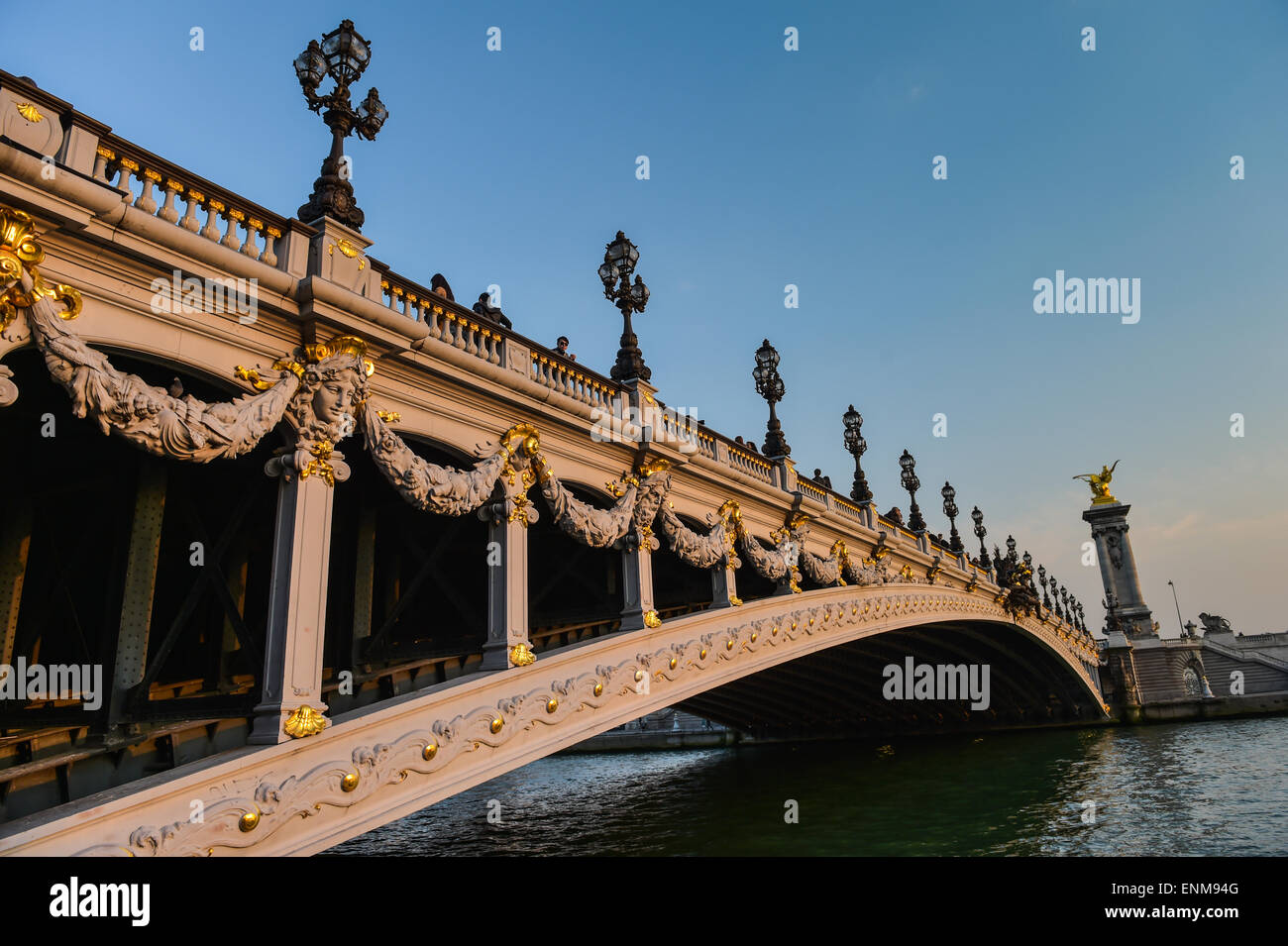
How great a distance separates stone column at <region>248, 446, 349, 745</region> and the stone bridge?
0.03 meters

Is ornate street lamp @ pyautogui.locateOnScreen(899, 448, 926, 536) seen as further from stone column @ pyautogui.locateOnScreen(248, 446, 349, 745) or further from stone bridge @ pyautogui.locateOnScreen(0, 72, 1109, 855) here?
stone column @ pyautogui.locateOnScreen(248, 446, 349, 745)

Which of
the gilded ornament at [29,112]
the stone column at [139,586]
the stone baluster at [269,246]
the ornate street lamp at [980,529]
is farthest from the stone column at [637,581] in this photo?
the ornate street lamp at [980,529]

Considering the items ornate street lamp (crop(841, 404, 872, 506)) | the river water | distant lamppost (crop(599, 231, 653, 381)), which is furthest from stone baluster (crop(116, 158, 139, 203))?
ornate street lamp (crop(841, 404, 872, 506))

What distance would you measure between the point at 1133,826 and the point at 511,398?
596 inches

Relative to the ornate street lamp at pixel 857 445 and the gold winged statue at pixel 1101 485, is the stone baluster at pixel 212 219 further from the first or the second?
the gold winged statue at pixel 1101 485

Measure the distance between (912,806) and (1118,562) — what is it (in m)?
62.6

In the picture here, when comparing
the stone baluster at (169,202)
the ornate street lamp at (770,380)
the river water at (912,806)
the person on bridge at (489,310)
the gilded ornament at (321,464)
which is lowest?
the river water at (912,806)

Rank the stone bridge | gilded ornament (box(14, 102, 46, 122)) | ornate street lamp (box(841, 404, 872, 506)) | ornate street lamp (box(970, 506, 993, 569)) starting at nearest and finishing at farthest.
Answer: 1. gilded ornament (box(14, 102, 46, 122))
2. the stone bridge
3. ornate street lamp (box(841, 404, 872, 506))
4. ornate street lamp (box(970, 506, 993, 569))

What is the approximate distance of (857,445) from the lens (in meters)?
26.0

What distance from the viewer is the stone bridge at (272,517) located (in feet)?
22.1

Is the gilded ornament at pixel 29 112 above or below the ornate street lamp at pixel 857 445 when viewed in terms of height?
below

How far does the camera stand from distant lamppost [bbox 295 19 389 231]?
9.18m

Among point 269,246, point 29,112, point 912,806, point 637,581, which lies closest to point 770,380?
point 637,581

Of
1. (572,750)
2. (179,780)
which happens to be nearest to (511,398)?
(179,780)
